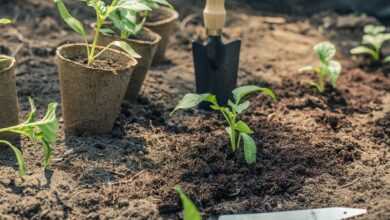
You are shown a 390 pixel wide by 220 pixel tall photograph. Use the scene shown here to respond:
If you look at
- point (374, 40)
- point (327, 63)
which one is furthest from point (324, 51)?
point (374, 40)

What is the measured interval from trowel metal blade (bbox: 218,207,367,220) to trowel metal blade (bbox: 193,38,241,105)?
103 centimetres

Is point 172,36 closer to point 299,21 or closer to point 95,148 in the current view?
point 299,21

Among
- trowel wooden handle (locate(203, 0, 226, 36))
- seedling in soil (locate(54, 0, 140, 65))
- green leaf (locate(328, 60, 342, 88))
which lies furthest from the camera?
green leaf (locate(328, 60, 342, 88))

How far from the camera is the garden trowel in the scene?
11.3 ft

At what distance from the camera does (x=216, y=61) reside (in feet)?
11.4

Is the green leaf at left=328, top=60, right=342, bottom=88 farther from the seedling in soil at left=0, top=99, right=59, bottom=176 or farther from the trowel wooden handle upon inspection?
the seedling in soil at left=0, top=99, right=59, bottom=176

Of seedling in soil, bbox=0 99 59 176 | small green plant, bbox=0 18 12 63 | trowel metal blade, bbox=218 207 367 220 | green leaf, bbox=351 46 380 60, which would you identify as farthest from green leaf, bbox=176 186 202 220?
green leaf, bbox=351 46 380 60

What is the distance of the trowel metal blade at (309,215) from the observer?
256cm

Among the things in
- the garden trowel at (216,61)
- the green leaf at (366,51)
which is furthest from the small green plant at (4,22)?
the green leaf at (366,51)

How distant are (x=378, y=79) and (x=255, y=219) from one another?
5.75 feet

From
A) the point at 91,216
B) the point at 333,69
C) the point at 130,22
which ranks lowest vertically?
the point at 91,216

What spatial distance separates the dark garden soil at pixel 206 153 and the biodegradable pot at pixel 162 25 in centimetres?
9

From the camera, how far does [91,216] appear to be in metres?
2.56

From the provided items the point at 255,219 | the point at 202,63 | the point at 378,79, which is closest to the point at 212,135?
the point at 202,63
